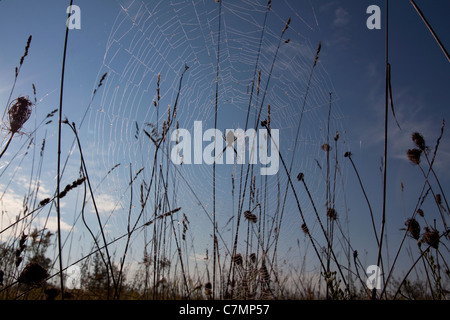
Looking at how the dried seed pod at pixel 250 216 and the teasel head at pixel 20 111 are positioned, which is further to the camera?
the dried seed pod at pixel 250 216

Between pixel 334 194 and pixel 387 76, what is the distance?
185 centimetres

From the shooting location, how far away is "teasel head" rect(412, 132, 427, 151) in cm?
254

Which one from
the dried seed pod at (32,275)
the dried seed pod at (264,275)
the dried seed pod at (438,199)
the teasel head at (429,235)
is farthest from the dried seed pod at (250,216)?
the dried seed pod at (438,199)

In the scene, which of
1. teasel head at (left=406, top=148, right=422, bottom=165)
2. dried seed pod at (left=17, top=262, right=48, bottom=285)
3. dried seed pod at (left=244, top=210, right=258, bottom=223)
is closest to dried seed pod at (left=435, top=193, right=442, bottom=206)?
teasel head at (left=406, top=148, right=422, bottom=165)

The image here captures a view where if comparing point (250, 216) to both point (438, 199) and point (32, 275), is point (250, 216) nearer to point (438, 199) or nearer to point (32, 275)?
point (32, 275)

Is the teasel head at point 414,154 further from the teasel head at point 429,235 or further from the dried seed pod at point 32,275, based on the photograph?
the dried seed pod at point 32,275

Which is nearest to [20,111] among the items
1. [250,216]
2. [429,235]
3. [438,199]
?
[250,216]

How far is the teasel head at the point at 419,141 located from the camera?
2545 mm

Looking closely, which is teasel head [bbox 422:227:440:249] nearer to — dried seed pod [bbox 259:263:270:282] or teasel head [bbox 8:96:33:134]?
dried seed pod [bbox 259:263:270:282]

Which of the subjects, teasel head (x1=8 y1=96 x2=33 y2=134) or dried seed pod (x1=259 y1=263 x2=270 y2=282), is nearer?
teasel head (x1=8 y1=96 x2=33 y2=134)
